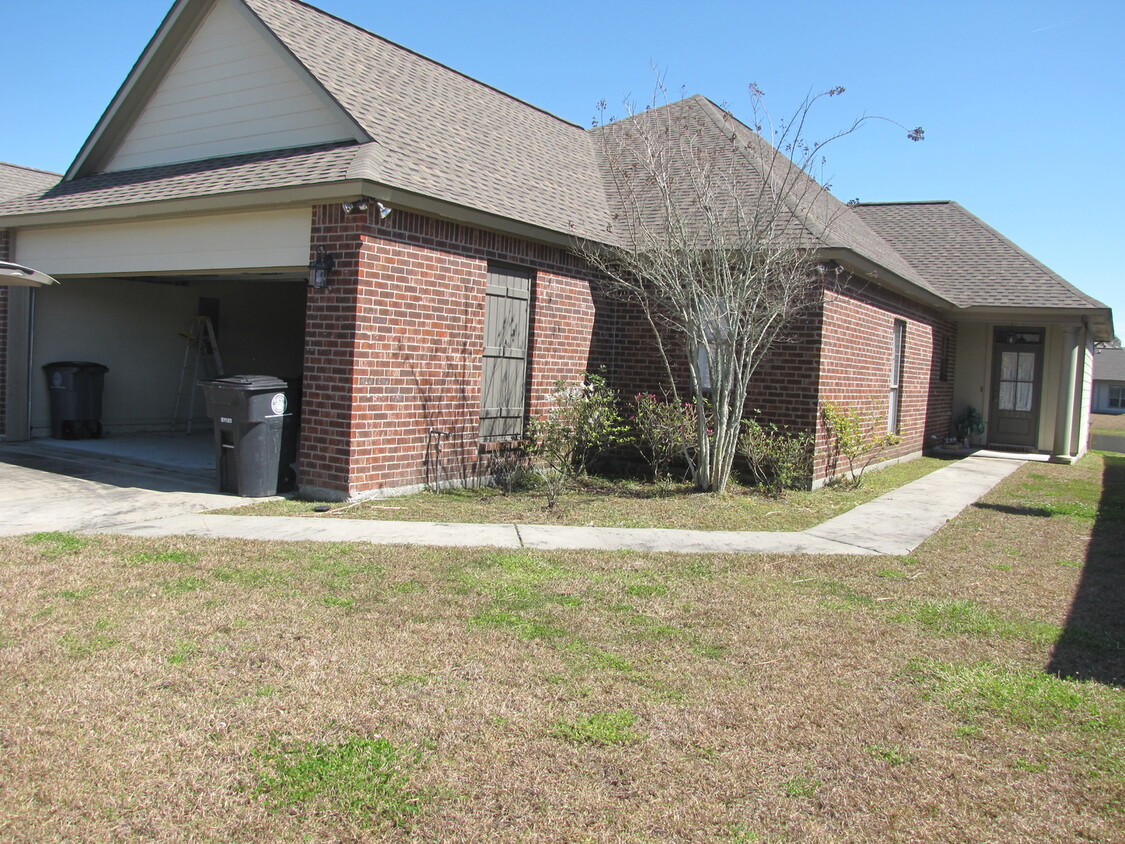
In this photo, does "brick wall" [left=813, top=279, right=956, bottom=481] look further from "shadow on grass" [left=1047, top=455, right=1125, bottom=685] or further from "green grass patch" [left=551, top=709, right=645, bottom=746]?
"green grass patch" [left=551, top=709, right=645, bottom=746]

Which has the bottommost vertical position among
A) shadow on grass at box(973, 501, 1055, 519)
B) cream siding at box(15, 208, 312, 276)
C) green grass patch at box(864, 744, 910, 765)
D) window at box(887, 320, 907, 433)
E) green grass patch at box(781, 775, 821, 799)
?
green grass patch at box(781, 775, 821, 799)

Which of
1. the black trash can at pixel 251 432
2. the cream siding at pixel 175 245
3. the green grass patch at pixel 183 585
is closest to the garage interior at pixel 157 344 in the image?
the cream siding at pixel 175 245

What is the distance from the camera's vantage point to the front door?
18.7m

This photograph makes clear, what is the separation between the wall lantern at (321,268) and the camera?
866cm

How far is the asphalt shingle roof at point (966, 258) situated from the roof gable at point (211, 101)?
1216 cm

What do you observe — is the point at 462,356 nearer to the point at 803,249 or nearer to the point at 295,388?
the point at 295,388

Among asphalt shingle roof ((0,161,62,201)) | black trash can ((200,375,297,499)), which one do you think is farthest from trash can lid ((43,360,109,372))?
black trash can ((200,375,297,499))

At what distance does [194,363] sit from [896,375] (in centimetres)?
1151

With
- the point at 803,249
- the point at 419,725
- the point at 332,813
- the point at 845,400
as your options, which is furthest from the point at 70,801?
the point at 845,400

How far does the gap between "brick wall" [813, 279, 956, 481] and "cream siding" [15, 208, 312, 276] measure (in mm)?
6393

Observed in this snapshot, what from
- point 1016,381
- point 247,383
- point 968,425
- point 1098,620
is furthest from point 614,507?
point 1016,381

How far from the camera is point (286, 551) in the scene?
6691mm

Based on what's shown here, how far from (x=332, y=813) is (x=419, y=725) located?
72cm

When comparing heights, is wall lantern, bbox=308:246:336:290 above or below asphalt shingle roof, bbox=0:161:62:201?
below
